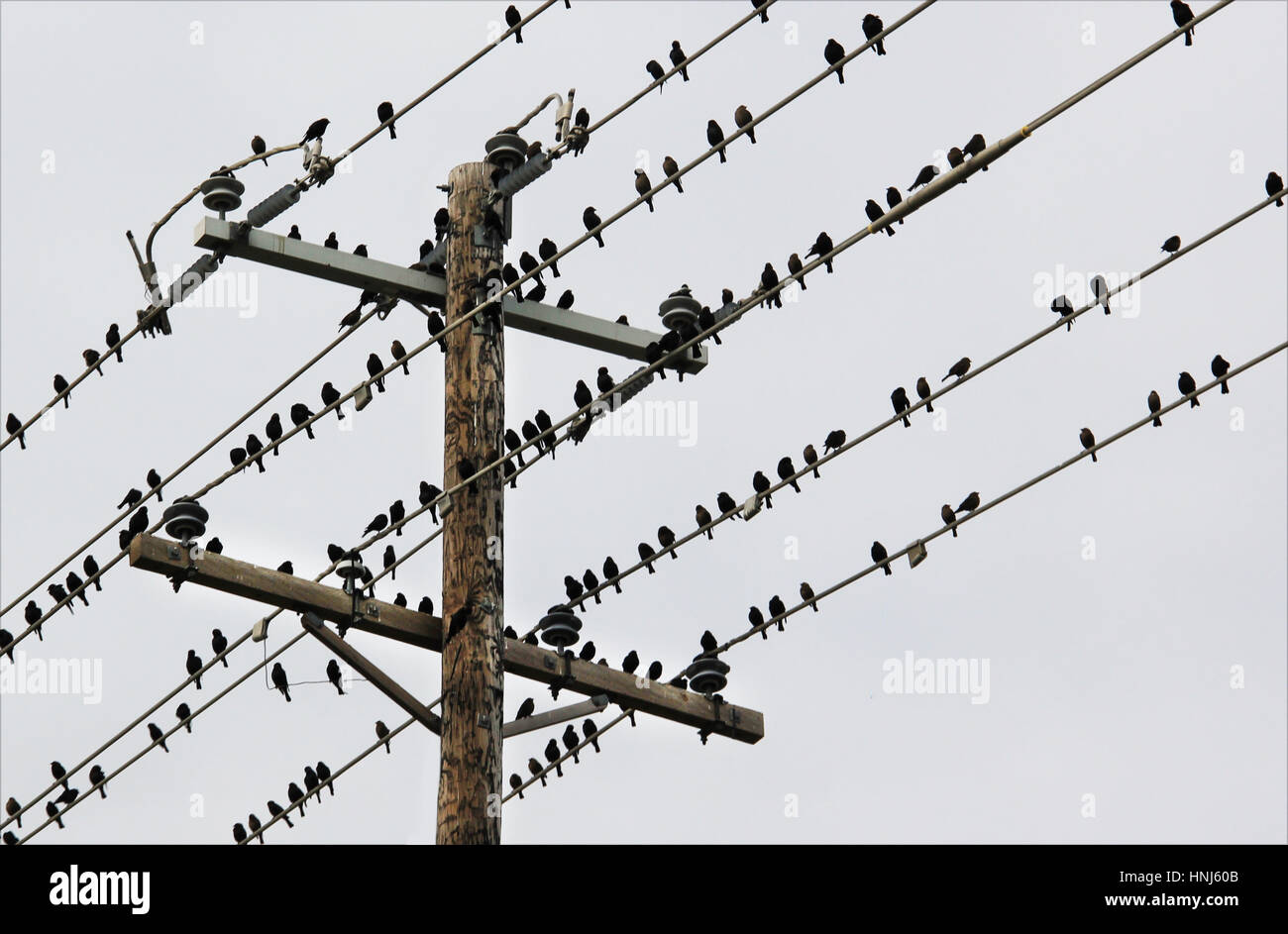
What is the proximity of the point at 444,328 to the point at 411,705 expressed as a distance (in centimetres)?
215

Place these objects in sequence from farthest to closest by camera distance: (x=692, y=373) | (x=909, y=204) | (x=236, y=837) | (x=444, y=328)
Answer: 1. (x=236, y=837)
2. (x=692, y=373)
3. (x=444, y=328)
4. (x=909, y=204)

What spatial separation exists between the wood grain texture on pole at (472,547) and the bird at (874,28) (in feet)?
8.67

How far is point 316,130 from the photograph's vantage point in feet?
48.9

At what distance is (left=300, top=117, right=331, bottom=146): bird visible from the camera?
48.8ft

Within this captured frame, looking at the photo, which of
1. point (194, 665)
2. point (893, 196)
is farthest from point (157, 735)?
point (893, 196)

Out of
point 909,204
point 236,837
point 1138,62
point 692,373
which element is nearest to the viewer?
point 1138,62

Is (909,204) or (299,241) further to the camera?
(299,241)

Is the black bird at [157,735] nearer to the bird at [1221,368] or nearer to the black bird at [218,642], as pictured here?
the black bird at [218,642]

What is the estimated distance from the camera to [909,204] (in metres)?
12.9

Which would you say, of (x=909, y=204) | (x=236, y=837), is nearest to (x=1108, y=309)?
(x=909, y=204)

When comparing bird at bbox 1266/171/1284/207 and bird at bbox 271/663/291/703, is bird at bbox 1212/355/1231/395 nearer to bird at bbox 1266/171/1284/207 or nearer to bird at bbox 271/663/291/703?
bird at bbox 1266/171/1284/207

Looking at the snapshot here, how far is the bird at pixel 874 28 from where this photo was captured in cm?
1319

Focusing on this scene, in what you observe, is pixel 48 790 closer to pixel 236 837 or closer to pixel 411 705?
pixel 236 837

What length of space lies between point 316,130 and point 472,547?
2.84m
